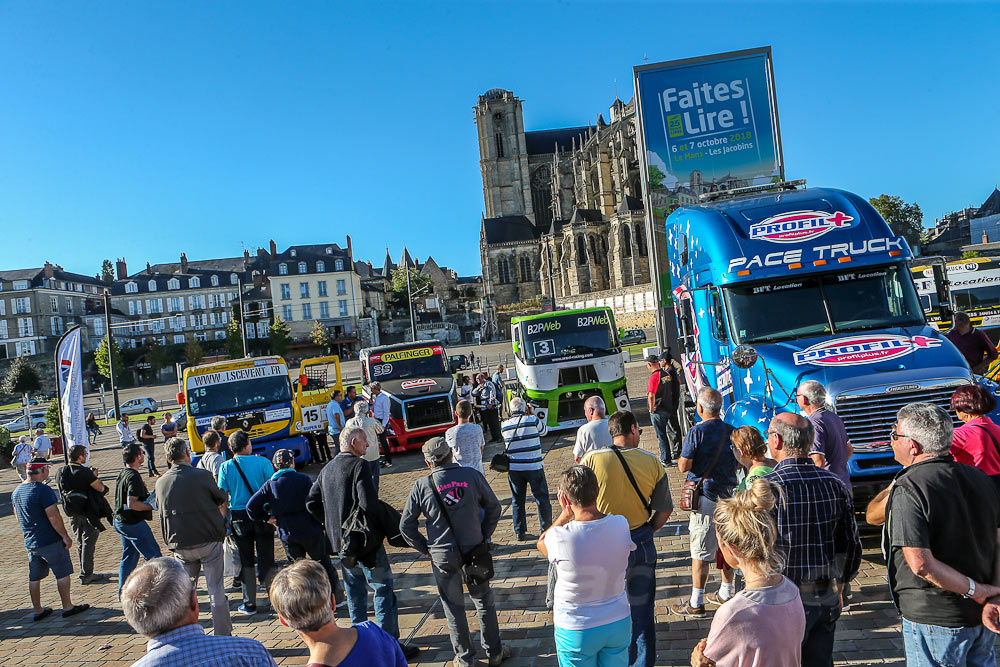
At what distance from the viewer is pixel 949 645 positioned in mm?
3051

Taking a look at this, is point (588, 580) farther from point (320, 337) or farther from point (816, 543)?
point (320, 337)

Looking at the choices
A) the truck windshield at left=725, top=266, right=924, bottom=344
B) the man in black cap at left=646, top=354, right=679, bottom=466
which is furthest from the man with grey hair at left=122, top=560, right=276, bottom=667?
the man in black cap at left=646, top=354, right=679, bottom=466

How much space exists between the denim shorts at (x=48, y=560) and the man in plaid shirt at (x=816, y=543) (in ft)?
23.2

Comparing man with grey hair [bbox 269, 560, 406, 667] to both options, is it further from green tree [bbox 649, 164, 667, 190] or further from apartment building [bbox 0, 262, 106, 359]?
apartment building [bbox 0, 262, 106, 359]

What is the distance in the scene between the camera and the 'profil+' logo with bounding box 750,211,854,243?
8102 millimetres

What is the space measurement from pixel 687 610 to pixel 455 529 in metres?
2.09

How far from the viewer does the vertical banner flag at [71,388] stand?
550 inches

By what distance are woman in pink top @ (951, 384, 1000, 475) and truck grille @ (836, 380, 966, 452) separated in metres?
1.92

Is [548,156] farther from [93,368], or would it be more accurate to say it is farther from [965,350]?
[965,350]

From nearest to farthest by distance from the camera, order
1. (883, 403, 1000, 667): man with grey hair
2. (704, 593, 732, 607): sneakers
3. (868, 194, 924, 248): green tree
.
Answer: (883, 403, 1000, 667): man with grey hair → (704, 593, 732, 607): sneakers → (868, 194, 924, 248): green tree

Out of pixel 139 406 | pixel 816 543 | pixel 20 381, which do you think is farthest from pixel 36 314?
pixel 816 543

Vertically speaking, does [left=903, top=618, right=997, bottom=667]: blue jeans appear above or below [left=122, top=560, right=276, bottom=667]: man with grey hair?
below

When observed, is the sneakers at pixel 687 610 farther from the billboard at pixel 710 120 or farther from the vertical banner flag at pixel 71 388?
the vertical banner flag at pixel 71 388

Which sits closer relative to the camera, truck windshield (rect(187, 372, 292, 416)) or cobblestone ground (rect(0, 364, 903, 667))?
cobblestone ground (rect(0, 364, 903, 667))
